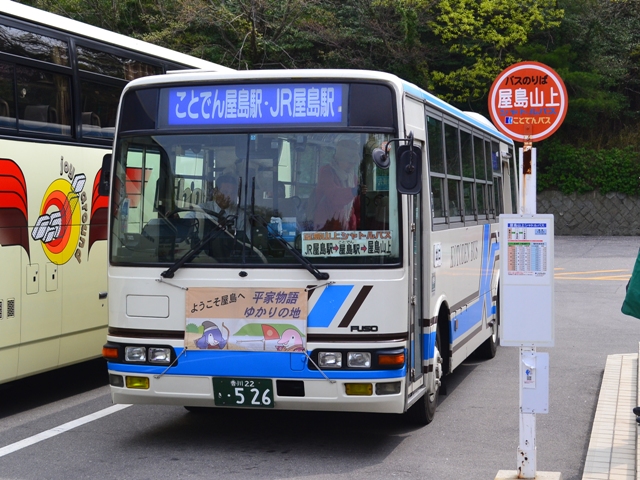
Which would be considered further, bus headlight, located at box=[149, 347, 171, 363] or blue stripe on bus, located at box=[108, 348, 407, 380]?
bus headlight, located at box=[149, 347, 171, 363]

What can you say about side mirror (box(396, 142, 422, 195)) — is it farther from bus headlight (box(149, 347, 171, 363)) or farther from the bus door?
bus headlight (box(149, 347, 171, 363))

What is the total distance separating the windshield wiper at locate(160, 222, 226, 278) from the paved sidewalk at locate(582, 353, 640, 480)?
3011mm

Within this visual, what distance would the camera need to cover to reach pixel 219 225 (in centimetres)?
675

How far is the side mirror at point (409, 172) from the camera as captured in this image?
6.43m

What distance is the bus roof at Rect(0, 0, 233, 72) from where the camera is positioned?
849 centimetres

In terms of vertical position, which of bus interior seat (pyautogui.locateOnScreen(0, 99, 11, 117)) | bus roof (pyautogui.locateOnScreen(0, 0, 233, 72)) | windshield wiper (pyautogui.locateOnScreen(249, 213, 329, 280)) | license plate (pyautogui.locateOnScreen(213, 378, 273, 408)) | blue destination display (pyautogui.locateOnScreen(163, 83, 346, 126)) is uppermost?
bus roof (pyautogui.locateOnScreen(0, 0, 233, 72))

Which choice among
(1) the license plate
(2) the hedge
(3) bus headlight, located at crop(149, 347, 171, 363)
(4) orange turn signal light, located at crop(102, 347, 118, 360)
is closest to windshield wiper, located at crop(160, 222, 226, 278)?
(3) bus headlight, located at crop(149, 347, 171, 363)

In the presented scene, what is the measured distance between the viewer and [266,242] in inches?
264

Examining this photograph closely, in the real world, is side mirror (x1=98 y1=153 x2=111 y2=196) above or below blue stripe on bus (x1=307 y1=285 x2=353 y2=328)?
above

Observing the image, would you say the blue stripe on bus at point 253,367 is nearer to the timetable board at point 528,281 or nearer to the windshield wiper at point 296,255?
the windshield wiper at point 296,255

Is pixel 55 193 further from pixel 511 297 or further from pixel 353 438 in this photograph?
pixel 511 297

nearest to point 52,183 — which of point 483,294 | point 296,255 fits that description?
point 296,255

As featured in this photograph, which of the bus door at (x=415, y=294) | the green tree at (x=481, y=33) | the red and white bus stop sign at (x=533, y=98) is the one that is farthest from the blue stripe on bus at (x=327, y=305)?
the green tree at (x=481, y=33)

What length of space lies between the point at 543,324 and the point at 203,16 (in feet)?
68.4
